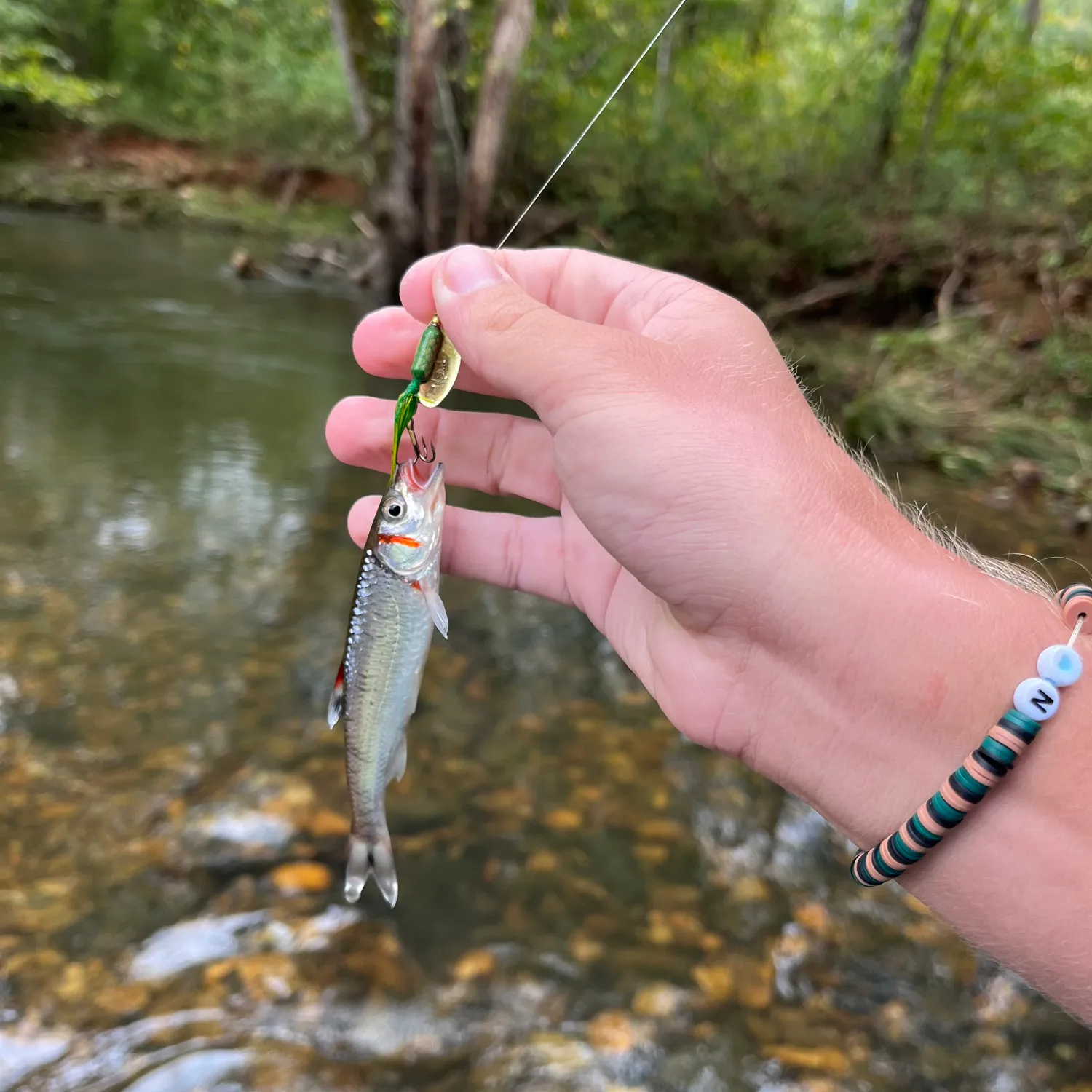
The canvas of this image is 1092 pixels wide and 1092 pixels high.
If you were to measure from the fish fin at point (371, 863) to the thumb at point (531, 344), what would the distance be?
133cm

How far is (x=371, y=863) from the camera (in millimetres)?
2289

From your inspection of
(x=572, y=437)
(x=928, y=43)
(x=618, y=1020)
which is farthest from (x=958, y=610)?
(x=928, y=43)

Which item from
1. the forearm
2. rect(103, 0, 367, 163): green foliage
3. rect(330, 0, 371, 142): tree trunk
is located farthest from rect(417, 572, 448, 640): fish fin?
rect(103, 0, 367, 163): green foliage

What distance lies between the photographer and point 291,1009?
2404mm

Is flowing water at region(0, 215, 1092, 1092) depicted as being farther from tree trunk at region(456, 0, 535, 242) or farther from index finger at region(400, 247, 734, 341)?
tree trunk at region(456, 0, 535, 242)

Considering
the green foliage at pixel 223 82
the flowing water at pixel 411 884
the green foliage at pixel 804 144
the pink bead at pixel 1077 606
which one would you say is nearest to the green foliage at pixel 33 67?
the green foliage at pixel 223 82

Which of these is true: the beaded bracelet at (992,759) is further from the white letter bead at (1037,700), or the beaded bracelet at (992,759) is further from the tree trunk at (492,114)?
the tree trunk at (492,114)

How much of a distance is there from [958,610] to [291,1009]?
2212 millimetres

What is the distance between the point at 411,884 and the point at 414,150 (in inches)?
392

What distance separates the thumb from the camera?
65.2 inches

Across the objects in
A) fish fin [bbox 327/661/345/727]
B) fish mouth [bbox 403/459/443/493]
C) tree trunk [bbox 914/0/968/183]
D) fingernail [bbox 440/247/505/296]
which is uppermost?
tree trunk [bbox 914/0/968/183]

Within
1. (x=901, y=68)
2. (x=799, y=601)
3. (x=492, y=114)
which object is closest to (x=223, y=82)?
(x=492, y=114)

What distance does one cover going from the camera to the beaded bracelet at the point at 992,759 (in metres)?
1.41

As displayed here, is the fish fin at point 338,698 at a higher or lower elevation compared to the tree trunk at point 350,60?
lower
